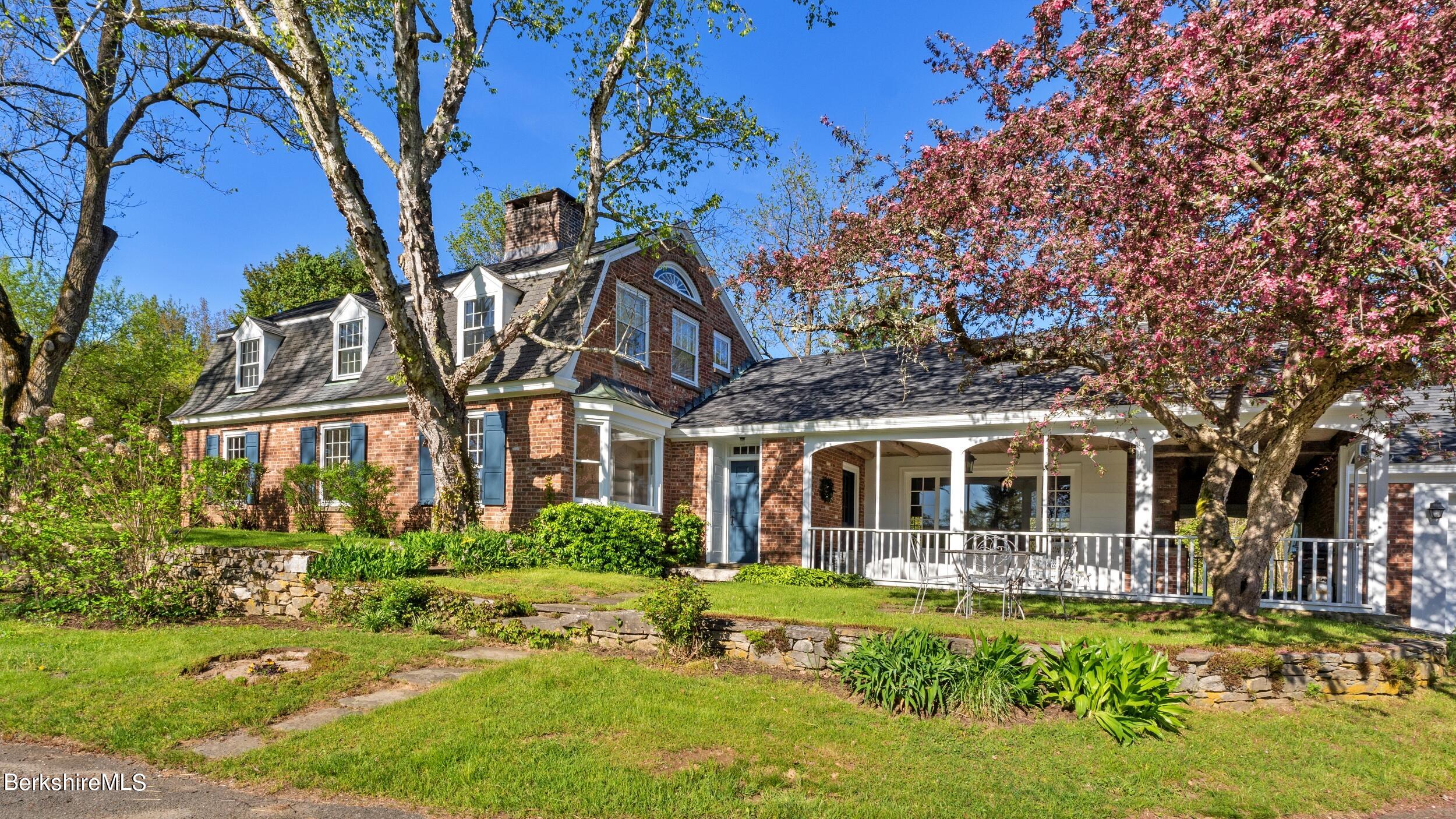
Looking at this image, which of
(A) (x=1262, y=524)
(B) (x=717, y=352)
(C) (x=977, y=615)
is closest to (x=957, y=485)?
(C) (x=977, y=615)

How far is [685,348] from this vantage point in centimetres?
1711

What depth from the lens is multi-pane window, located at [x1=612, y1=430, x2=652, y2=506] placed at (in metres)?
16.0

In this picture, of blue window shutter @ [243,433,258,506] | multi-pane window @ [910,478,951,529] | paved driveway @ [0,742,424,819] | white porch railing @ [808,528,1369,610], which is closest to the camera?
paved driveway @ [0,742,424,819]

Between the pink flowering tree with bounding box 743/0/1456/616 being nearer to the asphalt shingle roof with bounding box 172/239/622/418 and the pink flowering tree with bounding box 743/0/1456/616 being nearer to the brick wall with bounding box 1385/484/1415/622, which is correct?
the brick wall with bounding box 1385/484/1415/622

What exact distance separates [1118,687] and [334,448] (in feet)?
48.5

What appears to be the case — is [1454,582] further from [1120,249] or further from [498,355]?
[498,355]

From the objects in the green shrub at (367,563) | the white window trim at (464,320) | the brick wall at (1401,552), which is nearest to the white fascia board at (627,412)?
the white window trim at (464,320)

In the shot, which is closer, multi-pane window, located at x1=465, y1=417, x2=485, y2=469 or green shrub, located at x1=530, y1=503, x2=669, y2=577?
green shrub, located at x1=530, y1=503, x2=669, y2=577

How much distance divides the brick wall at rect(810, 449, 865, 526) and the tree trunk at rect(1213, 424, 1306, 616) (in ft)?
21.4

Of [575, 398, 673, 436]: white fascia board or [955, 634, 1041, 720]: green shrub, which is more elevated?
[575, 398, 673, 436]: white fascia board

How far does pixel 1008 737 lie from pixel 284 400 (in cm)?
1578

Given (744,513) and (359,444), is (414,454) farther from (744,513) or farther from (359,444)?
(744,513)

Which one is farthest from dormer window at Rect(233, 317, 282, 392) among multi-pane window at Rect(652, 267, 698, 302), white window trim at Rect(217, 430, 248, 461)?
multi-pane window at Rect(652, 267, 698, 302)

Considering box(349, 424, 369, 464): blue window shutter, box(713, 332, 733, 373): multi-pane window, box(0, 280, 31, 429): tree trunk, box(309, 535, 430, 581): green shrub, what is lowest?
box(309, 535, 430, 581): green shrub
